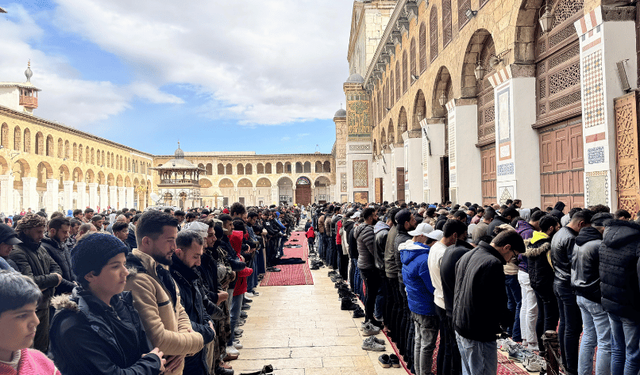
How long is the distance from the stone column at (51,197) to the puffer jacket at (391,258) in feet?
99.7

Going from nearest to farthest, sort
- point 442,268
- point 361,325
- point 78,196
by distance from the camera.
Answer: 1. point 442,268
2. point 361,325
3. point 78,196

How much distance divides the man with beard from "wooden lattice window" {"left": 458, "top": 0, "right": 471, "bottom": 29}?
30.4 ft

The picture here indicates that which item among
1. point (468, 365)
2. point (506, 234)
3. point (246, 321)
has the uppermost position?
point (506, 234)

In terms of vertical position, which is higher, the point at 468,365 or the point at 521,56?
the point at 521,56

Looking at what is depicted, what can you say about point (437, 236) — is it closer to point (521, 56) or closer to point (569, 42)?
point (569, 42)

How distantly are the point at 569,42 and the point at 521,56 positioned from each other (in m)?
1.10

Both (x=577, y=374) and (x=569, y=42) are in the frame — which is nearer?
(x=577, y=374)

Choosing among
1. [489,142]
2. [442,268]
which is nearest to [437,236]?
[442,268]

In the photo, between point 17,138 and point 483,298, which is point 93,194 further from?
point 483,298

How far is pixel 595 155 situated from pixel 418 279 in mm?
3449

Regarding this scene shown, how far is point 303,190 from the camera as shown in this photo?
47906 millimetres

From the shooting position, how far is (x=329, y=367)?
4.29 m

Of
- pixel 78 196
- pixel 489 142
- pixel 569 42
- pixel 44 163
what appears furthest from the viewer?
pixel 78 196

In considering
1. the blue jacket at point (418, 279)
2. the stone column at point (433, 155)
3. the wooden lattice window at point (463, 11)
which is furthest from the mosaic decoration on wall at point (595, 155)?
the stone column at point (433, 155)
